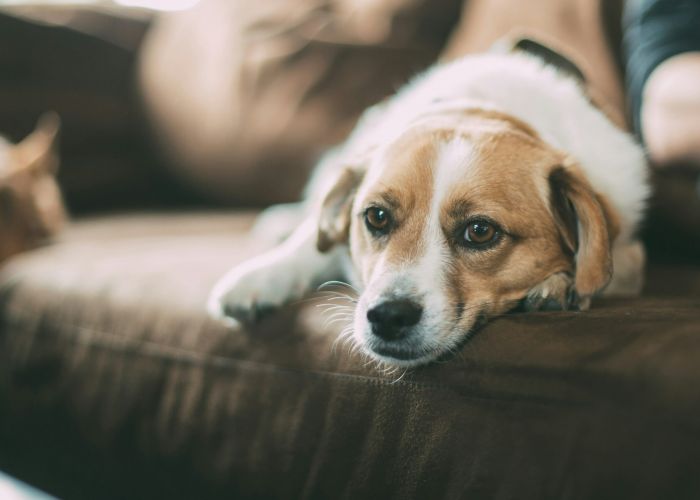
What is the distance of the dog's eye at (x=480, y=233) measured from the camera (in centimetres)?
116

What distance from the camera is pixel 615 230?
1.18 m

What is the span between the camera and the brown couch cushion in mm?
806

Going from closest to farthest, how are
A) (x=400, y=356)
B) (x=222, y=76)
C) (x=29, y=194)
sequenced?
(x=400, y=356), (x=29, y=194), (x=222, y=76)

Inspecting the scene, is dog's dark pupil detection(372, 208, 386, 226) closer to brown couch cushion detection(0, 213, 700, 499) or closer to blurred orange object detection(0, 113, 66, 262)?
brown couch cushion detection(0, 213, 700, 499)

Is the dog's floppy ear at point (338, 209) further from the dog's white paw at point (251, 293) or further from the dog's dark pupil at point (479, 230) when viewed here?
the dog's dark pupil at point (479, 230)

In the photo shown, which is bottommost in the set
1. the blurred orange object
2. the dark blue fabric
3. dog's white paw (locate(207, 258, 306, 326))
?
the blurred orange object

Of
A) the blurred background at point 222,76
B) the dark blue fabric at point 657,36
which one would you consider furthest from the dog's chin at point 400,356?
the blurred background at point 222,76

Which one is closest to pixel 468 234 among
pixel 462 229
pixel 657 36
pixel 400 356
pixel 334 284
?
pixel 462 229

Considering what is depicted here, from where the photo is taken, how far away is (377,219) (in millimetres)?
1270

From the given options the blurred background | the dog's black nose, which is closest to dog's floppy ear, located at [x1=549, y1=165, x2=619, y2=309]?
the dog's black nose

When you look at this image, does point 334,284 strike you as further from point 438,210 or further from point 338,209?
point 438,210

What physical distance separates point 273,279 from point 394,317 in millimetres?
328

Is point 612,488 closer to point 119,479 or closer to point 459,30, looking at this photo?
point 119,479

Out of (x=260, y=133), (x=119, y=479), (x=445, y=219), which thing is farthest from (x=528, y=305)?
(x=260, y=133)
